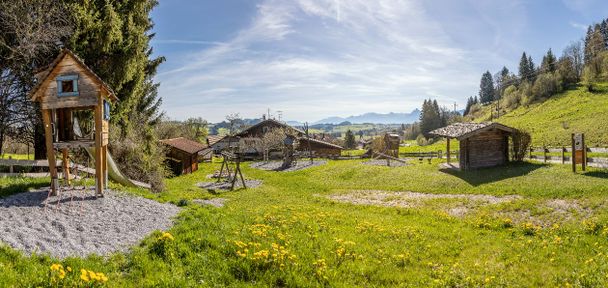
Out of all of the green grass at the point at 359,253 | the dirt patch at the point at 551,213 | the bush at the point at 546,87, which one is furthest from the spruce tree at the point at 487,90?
the green grass at the point at 359,253

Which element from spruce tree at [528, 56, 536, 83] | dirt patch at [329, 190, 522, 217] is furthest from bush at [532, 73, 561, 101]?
dirt patch at [329, 190, 522, 217]

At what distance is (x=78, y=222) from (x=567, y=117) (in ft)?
304

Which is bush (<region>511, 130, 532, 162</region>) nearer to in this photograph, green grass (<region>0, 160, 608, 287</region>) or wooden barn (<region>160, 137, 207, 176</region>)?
green grass (<region>0, 160, 608, 287</region>)

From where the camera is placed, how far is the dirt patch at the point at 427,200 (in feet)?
62.7

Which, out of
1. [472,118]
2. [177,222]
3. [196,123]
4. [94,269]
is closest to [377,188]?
[177,222]

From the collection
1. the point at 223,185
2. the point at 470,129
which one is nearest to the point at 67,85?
the point at 223,185

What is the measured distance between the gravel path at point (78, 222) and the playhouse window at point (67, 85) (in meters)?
3.68

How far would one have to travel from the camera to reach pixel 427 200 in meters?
21.5

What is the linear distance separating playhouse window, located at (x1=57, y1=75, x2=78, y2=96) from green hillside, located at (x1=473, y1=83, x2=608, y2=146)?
64.3 m

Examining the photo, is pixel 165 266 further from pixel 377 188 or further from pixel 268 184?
pixel 268 184

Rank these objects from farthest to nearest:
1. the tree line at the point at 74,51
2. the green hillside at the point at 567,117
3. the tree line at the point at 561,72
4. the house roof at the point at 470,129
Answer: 1. the tree line at the point at 561,72
2. the green hillside at the point at 567,117
3. the house roof at the point at 470,129
4. the tree line at the point at 74,51

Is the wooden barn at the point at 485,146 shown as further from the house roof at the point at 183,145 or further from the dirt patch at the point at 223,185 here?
the house roof at the point at 183,145

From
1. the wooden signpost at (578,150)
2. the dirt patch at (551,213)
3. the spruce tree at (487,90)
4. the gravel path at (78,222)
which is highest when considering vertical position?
the spruce tree at (487,90)

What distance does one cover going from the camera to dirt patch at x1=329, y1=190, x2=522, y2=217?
19125 mm
